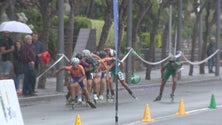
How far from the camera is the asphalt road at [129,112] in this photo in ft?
50.5

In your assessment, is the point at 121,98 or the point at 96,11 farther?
the point at 96,11

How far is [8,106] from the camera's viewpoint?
9922mm

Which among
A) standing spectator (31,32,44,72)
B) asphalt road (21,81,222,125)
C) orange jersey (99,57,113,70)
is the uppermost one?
standing spectator (31,32,44,72)

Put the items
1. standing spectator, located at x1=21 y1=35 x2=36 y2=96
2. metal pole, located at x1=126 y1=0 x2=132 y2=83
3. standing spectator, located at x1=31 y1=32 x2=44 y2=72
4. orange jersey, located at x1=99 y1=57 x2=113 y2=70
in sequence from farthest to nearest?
metal pole, located at x1=126 y1=0 x2=132 y2=83, standing spectator, located at x1=31 y1=32 x2=44 y2=72, standing spectator, located at x1=21 y1=35 x2=36 y2=96, orange jersey, located at x1=99 y1=57 x2=113 y2=70

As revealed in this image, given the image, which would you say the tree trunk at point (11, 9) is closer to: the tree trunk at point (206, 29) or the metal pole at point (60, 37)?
the metal pole at point (60, 37)

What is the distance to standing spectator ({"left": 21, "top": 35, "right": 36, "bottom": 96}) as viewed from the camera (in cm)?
2048

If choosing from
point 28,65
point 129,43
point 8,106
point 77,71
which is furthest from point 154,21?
point 8,106

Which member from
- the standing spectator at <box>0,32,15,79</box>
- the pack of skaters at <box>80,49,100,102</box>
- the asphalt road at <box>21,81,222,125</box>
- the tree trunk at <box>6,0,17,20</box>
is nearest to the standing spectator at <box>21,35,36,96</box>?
the standing spectator at <box>0,32,15,79</box>

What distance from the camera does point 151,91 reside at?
24594 mm

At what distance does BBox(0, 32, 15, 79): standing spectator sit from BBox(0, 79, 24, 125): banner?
1036 cm

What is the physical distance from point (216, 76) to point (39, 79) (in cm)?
1170

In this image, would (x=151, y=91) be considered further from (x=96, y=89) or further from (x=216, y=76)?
(x=216, y=76)

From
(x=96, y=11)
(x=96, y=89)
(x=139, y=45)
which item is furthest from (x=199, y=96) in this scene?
(x=96, y=11)

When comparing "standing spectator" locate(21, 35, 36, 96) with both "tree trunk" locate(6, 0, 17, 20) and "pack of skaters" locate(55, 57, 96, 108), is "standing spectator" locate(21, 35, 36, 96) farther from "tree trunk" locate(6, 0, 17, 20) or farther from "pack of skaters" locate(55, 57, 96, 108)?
"pack of skaters" locate(55, 57, 96, 108)
